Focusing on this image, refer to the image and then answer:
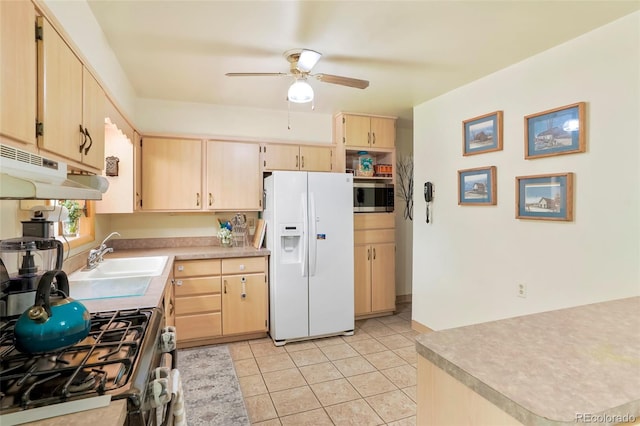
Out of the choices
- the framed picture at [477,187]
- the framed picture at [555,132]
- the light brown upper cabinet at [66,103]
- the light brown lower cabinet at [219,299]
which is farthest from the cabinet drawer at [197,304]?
the framed picture at [555,132]

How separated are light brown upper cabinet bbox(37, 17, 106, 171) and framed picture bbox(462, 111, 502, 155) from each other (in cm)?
276

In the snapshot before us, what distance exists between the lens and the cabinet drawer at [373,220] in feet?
12.7

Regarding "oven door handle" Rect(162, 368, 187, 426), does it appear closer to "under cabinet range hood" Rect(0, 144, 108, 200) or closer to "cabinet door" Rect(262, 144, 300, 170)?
"under cabinet range hood" Rect(0, 144, 108, 200)

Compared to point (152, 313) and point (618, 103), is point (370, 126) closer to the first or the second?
point (618, 103)

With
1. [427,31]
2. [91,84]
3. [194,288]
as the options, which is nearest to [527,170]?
[427,31]

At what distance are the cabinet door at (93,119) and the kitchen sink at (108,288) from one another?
2.17ft

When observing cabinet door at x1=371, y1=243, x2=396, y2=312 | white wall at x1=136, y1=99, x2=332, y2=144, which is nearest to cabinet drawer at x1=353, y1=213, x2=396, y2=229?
cabinet door at x1=371, y1=243, x2=396, y2=312

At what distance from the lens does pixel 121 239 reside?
3.43 meters

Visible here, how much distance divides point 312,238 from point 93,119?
211 cm

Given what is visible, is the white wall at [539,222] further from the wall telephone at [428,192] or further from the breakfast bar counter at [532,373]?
the breakfast bar counter at [532,373]

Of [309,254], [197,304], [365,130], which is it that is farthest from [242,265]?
[365,130]

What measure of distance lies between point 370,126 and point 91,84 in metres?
2.90

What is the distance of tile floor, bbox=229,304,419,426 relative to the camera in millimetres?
2195

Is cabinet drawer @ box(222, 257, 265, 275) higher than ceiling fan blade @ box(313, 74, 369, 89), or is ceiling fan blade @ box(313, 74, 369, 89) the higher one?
ceiling fan blade @ box(313, 74, 369, 89)
